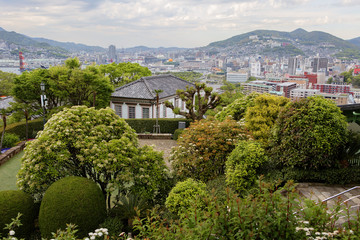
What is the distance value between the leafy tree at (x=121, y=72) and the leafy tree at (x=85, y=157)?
2811 centimetres

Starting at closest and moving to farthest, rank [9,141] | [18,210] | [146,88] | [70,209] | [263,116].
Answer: [70,209] → [18,210] → [263,116] → [9,141] → [146,88]

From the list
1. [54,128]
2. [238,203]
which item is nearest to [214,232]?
[238,203]

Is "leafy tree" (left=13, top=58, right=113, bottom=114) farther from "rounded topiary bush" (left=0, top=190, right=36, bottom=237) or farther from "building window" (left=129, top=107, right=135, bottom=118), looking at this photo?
"rounded topiary bush" (left=0, top=190, right=36, bottom=237)

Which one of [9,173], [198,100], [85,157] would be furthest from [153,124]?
[85,157]

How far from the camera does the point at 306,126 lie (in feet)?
25.2

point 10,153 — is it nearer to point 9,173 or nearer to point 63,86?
point 9,173

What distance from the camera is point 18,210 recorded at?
6.72 m

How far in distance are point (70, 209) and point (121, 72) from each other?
109 feet

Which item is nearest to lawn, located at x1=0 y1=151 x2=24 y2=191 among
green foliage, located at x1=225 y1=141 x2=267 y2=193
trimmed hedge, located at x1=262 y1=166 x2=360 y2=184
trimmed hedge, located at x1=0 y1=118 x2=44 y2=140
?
trimmed hedge, located at x1=0 y1=118 x2=44 y2=140

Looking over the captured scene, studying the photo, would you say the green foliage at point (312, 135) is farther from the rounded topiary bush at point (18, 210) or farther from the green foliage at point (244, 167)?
the rounded topiary bush at point (18, 210)

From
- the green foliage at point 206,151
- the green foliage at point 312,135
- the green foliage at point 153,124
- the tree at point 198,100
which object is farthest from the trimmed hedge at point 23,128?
the green foliage at point 312,135

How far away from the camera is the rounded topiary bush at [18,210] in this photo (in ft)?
21.4

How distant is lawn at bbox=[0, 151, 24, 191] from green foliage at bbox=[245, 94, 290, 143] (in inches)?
360

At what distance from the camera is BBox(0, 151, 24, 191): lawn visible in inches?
425
